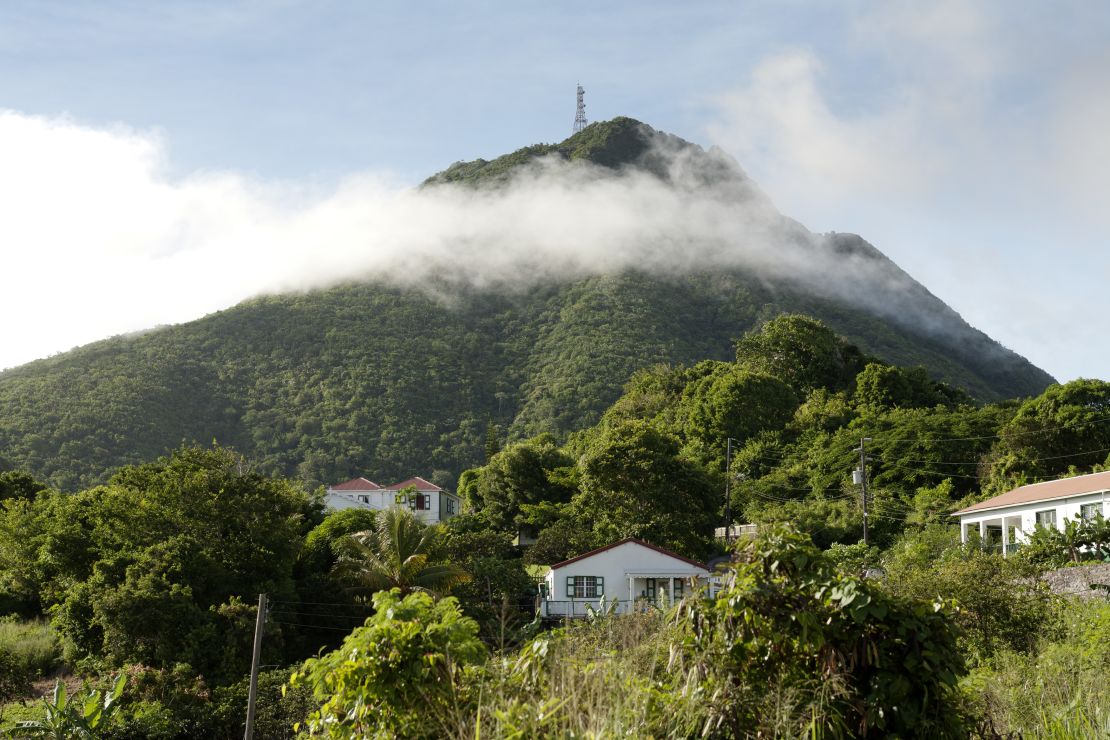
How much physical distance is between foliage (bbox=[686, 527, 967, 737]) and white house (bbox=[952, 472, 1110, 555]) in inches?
1046

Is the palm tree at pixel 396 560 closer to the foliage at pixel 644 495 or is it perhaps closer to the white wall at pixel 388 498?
the foliage at pixel 644 495

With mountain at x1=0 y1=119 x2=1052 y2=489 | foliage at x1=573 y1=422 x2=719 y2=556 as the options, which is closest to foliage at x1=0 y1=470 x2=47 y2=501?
mountain at x1=0 y1=119 x2=1052 y2=489

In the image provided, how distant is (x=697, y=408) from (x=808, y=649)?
5680cm

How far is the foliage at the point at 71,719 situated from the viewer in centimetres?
2361

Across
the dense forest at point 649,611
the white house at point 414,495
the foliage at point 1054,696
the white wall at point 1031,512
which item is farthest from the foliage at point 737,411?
the foliage at point 1054,696

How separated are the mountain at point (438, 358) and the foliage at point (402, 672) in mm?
68304

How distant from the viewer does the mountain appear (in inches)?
3263

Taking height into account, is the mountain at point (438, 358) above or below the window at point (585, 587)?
above

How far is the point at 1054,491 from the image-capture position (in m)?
33.8

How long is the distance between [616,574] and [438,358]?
68.6 metres

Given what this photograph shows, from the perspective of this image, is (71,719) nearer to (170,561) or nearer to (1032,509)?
(170,561)

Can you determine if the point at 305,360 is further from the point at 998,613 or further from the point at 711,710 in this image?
the point at 711,710

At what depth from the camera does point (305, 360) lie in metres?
102

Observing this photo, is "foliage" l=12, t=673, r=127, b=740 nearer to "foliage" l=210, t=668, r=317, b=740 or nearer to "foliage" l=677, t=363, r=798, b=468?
"foliage" l=210, t=668, r=317, b=740
